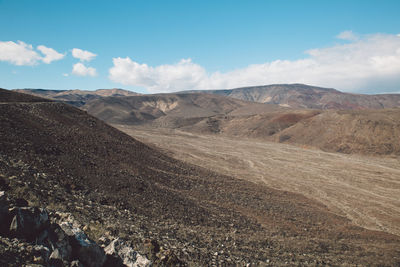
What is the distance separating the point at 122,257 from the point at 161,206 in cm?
590

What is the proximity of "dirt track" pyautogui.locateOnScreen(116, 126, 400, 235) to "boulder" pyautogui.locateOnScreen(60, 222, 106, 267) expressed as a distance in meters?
16.2

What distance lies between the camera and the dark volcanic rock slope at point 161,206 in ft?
29.1

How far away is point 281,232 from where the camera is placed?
1235 cm

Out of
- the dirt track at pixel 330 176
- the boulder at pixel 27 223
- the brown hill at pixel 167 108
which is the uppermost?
the brown hill at pixel 167 108

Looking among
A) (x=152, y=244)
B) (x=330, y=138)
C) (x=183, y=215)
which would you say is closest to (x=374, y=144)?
(x=330, y=138)

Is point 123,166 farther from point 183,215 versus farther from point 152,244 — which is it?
point 152,244

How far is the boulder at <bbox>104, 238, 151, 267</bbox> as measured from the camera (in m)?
6.14

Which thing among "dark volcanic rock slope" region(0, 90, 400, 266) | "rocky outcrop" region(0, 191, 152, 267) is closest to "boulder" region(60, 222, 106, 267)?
"rocky outcrop" region(0, 191, 152, 267)

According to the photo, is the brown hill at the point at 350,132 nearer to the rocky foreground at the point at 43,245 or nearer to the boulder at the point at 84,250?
the rocky foreground at the point at 43,245

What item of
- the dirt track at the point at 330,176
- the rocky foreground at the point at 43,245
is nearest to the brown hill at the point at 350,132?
the dirt track at the point at 330,176

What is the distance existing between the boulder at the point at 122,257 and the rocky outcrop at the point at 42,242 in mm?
22

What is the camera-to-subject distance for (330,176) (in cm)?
2833

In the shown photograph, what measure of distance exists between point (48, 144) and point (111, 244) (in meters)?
9.85

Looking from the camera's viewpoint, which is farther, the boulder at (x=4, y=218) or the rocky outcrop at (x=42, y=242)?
the boulder at (x=4, y=218)
